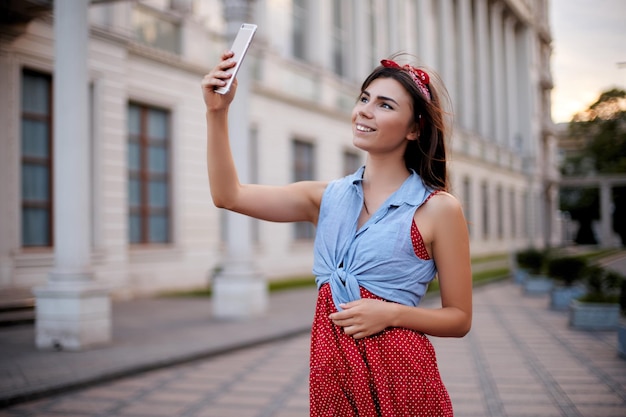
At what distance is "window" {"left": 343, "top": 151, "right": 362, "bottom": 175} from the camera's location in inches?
1011

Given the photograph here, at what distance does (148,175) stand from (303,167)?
7380mm

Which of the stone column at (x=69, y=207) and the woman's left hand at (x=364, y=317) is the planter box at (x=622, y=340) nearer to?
the stone column at (x=69, y=207)

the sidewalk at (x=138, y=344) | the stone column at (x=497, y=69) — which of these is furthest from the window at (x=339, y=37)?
→ the stone column at (x=497, y=69)

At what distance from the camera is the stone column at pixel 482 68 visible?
42.4 metres

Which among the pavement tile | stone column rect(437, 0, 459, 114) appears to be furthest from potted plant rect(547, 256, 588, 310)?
stone column rect(437, 0, 459, 114)

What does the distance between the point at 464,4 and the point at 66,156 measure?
34.8m

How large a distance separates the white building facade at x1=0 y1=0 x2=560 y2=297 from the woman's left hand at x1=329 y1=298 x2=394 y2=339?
6042 mm

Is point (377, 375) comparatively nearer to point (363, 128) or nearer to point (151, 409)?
point (363, 128)

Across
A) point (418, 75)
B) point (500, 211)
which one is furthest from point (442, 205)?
point (500, 211)

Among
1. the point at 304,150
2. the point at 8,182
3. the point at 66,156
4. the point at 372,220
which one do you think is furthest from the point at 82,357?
the point at 304,150

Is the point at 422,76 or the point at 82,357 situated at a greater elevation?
the point at 422,76

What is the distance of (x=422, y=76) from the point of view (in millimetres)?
2328

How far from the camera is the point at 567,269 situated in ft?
48.4

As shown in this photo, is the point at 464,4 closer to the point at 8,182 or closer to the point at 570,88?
the point at 8,182
